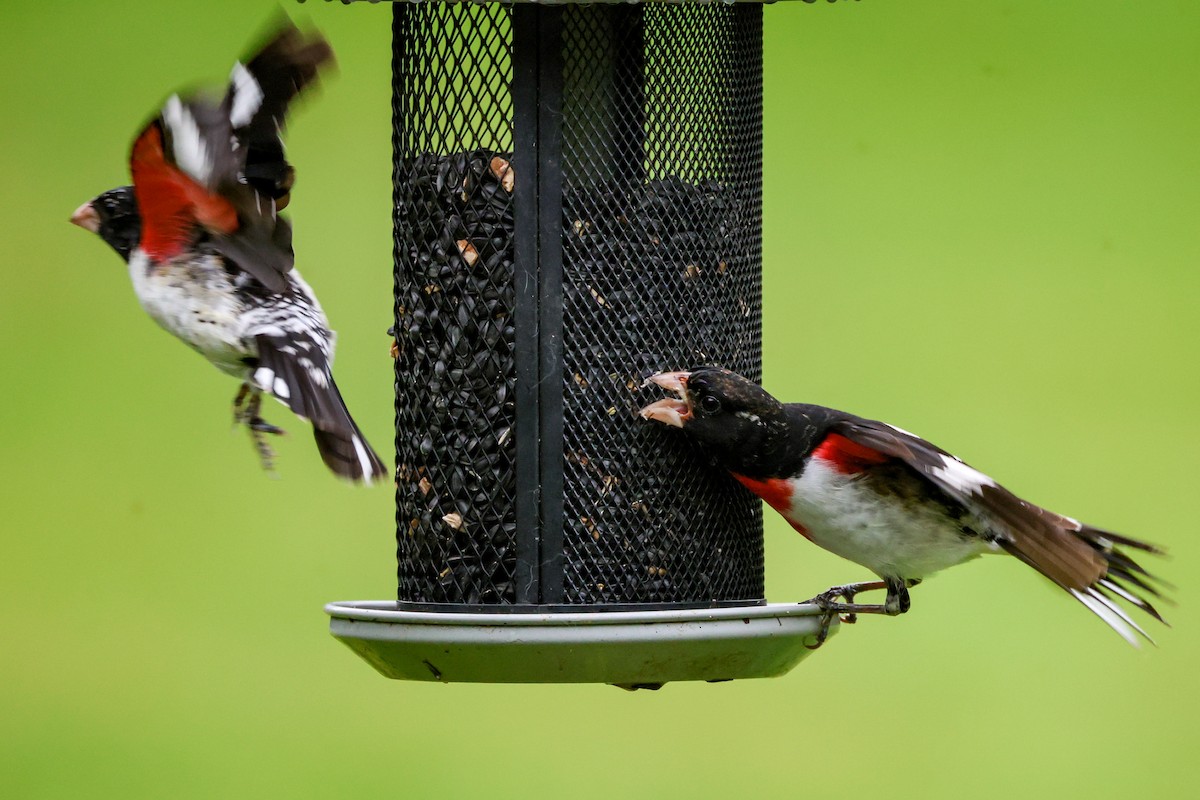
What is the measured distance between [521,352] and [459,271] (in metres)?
0.35

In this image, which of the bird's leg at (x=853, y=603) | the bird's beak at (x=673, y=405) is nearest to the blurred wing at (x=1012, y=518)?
the bird's leg at (x=853, y=603)

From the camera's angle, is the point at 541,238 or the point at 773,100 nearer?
the point at 541,238

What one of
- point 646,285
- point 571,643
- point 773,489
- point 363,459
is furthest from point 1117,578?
point 363,459

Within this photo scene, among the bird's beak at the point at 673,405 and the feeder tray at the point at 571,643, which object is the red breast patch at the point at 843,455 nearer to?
the bird's beak at the point at 673,405

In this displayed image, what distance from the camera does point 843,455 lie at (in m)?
6.28

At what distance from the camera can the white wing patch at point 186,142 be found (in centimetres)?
570

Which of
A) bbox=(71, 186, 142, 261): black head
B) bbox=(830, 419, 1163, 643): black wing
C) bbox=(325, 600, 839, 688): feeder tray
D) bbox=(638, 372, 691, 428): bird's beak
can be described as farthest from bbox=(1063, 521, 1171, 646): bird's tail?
bbox=(71, 186, 142, 261): black head

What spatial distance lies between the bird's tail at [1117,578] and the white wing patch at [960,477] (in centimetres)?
37

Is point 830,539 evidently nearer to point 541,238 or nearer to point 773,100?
point 541,238

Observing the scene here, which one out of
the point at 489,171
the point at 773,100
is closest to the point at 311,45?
the point at 489,171

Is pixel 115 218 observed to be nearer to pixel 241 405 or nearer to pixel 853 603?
pixel 241 405

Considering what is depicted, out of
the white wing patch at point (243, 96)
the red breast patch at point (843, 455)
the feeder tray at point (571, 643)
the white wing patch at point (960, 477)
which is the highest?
the white wing patch at point (243, 96)

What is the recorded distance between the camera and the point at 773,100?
1316 centimetres

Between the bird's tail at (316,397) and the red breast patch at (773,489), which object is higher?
the bird's tail at (316,397)
